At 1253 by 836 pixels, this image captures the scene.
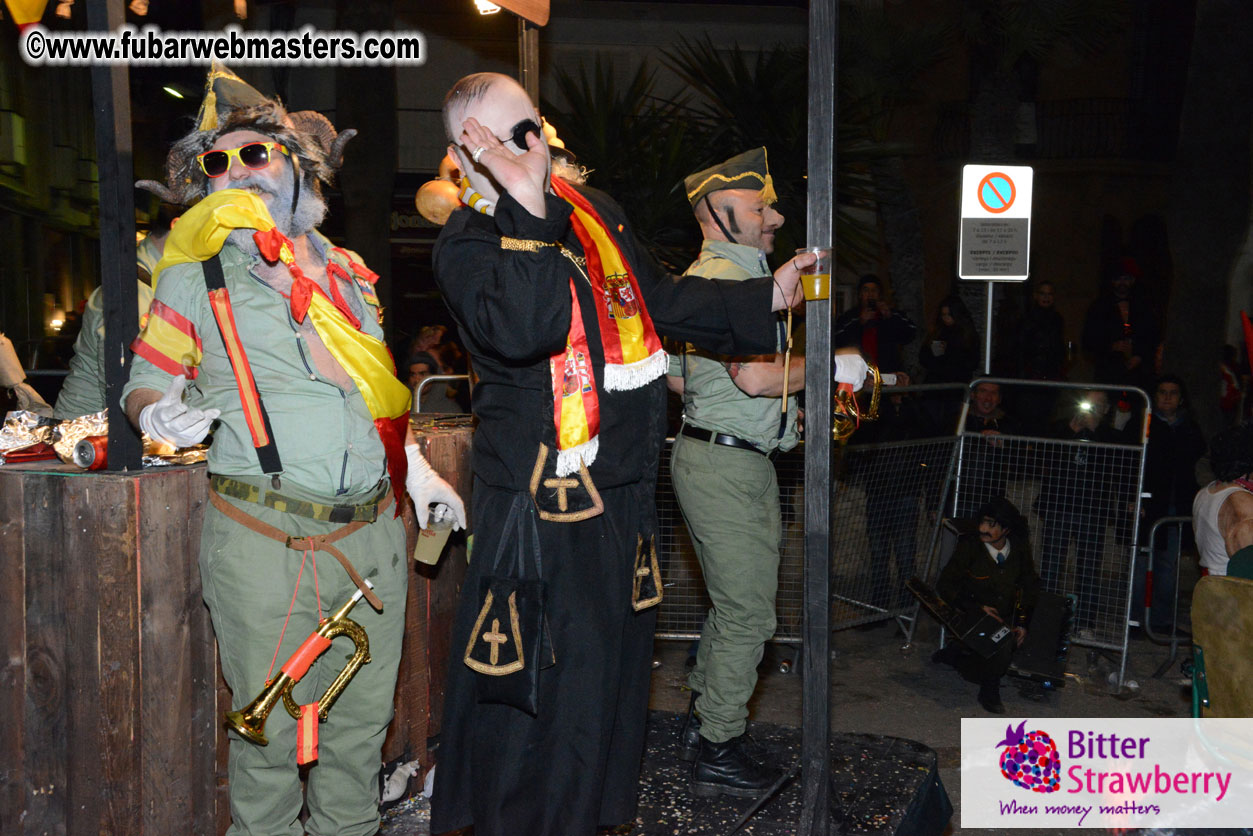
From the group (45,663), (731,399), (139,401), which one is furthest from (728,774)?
(139,401)

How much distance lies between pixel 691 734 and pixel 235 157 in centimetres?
271

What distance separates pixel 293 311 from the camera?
2582 millimetres

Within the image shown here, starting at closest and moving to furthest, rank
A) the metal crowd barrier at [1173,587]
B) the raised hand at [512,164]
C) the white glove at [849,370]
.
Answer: the raised hand at [512,164]
the white glove at [849,370]
the metal crowd barrier at [1173,587]

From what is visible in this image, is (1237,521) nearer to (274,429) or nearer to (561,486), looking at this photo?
(561,486)

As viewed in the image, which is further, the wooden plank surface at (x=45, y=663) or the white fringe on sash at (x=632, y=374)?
the wooden plank surface at (x=45, y=663)

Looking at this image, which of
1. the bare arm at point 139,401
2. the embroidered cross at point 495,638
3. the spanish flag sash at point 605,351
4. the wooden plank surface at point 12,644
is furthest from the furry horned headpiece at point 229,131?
the embroidered cross at point 495,638

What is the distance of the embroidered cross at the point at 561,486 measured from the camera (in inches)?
99.6

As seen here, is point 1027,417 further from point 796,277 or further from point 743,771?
point 796,277

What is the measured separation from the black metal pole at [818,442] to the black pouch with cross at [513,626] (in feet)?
2.05

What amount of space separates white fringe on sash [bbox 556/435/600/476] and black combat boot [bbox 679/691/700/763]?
5.98ft

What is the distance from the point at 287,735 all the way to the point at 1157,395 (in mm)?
6310

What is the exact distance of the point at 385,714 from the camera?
2830 millimetres

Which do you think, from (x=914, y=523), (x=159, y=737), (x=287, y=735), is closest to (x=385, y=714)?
(x=287, y=735)

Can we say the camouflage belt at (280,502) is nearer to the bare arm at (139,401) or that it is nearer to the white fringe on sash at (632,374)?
the bare arm at (139,401)
